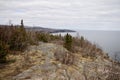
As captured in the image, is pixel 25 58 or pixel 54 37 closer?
pixel 25 58

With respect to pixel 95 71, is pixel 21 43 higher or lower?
higher

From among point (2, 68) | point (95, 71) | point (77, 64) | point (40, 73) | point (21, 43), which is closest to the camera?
A: point (40, 73)

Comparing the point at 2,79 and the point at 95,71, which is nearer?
the point at 2,79

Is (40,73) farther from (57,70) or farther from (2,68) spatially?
(2,68)

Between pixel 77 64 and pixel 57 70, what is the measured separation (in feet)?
5.92

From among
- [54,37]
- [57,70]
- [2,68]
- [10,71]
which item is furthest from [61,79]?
[54,37]

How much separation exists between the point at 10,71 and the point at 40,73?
A: 1.33 metres

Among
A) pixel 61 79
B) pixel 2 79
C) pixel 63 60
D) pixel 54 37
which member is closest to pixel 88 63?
pixel 63 60

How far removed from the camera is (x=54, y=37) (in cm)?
2008

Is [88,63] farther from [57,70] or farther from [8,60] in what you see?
[8,60]

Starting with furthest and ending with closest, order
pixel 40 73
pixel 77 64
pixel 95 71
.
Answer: pixel 77 64
pixel 95 71
pixel 40 73

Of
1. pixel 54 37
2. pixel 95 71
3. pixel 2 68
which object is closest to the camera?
pixel 2 68

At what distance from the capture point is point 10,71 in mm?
8664

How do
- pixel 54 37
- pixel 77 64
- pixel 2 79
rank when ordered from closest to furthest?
pixel 2 79, pixel 77 64, pixel 54 37
